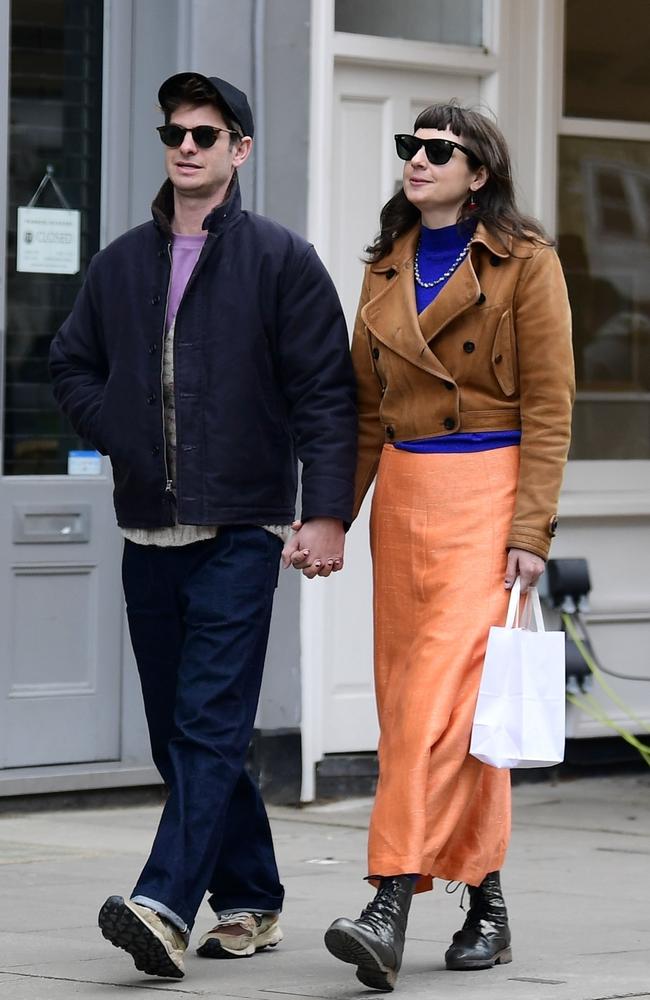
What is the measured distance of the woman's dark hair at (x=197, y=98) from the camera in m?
4.70

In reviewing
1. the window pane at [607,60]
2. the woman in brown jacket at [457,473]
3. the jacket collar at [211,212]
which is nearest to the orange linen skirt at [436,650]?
the woman in brown jacket at [457,473]

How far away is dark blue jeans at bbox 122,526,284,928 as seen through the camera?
448 centimetres

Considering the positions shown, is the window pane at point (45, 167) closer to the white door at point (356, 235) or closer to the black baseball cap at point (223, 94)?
→ the white door at point (356, 235)

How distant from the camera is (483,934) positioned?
4.73 metres

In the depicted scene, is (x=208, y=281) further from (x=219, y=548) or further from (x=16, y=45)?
(x=16, y=45)

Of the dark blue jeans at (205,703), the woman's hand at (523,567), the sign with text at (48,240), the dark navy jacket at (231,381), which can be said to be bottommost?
the dark blue jeans at (205,703)

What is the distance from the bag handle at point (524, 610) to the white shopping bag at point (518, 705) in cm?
4

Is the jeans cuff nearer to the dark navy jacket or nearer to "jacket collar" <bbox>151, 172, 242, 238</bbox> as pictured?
the dark navy jacket

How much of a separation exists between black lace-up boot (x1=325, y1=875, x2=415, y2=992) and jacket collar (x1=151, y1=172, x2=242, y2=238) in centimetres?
154

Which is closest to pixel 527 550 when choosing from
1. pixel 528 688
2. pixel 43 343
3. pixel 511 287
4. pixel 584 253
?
pixel 528 688

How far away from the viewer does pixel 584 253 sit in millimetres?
8281

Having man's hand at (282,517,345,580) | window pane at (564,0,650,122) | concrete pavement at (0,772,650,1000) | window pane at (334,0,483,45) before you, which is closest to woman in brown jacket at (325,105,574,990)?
man's hand at (282,517,345,580)

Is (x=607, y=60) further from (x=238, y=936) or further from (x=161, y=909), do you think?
(x=161, y=909)

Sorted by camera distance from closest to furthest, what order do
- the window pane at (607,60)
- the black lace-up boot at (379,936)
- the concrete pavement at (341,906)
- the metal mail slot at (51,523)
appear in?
1. the black lace-up boot at (379,936)
2. the concrete pavement at (341,906)
3. the metal mail slot at (51,523)
4. the window pane at (607,60)
